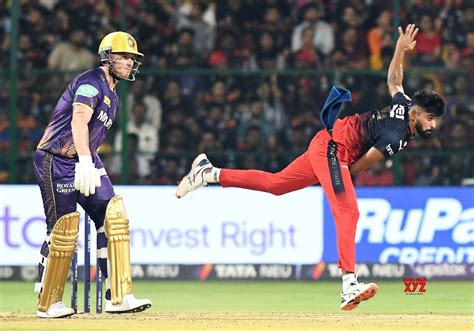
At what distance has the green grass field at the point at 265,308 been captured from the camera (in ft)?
33.3

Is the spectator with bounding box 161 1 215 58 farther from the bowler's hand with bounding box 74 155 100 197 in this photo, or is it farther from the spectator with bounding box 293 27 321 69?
the bowler's hand with bounding box 74 155 100 197

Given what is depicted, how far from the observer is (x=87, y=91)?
33.7 feet

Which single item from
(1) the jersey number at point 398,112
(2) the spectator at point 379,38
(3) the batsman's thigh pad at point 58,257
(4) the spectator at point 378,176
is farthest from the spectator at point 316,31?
(3) the batsman's thigh pad at point 58,257

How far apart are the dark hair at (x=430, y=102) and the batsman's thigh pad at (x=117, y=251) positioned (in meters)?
2.65

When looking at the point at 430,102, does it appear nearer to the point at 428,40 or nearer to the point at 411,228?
the point at 411,228

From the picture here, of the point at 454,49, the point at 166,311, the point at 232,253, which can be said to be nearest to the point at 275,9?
the point at 454,49

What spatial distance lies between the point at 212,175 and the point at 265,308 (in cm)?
151

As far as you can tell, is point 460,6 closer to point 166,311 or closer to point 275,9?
point 275,9

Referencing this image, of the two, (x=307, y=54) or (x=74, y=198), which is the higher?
(x=307, y=54)

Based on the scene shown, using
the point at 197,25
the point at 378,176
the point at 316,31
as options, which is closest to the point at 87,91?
the point at 378,176

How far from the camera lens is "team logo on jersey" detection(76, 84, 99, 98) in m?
10.2

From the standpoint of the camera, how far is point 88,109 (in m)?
10.2

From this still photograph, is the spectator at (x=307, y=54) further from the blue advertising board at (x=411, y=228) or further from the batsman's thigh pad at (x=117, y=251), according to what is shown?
the batsman's thigh pad at (x=117, y=251)

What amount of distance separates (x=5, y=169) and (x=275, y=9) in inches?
173
